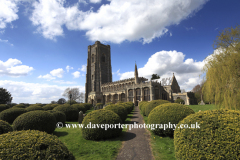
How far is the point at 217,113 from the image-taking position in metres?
4.24

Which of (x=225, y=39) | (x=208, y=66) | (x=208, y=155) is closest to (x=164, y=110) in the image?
(x=208, y=155)

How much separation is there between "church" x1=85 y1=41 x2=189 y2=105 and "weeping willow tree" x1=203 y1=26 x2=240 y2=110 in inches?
1050

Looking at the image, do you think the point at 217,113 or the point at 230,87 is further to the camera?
the point at 230,87

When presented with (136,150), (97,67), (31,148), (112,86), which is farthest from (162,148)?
(97,67)

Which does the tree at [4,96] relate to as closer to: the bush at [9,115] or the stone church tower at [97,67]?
the stone church tower at [97,67]

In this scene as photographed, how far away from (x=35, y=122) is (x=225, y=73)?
14435 mm

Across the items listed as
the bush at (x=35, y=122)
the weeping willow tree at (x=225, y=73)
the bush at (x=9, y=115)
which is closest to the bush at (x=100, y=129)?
the bush at (x=35, y=122)

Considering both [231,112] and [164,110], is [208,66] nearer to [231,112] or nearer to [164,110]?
[164,110]

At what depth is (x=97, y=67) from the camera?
225ft

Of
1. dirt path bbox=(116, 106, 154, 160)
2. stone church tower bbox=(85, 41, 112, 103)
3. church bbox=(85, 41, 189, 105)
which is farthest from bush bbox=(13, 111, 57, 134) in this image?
stone church tower bbox=(85, 41, 112, 103)

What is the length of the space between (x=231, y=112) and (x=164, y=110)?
4.05 meters

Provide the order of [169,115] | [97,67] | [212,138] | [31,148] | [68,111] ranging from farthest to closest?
[97,67], [68,111], [169,115], [212,138], [31,148]

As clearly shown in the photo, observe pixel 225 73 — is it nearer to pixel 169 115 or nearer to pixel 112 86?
pixel 169 115

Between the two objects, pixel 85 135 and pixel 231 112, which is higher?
pixel 231 112
